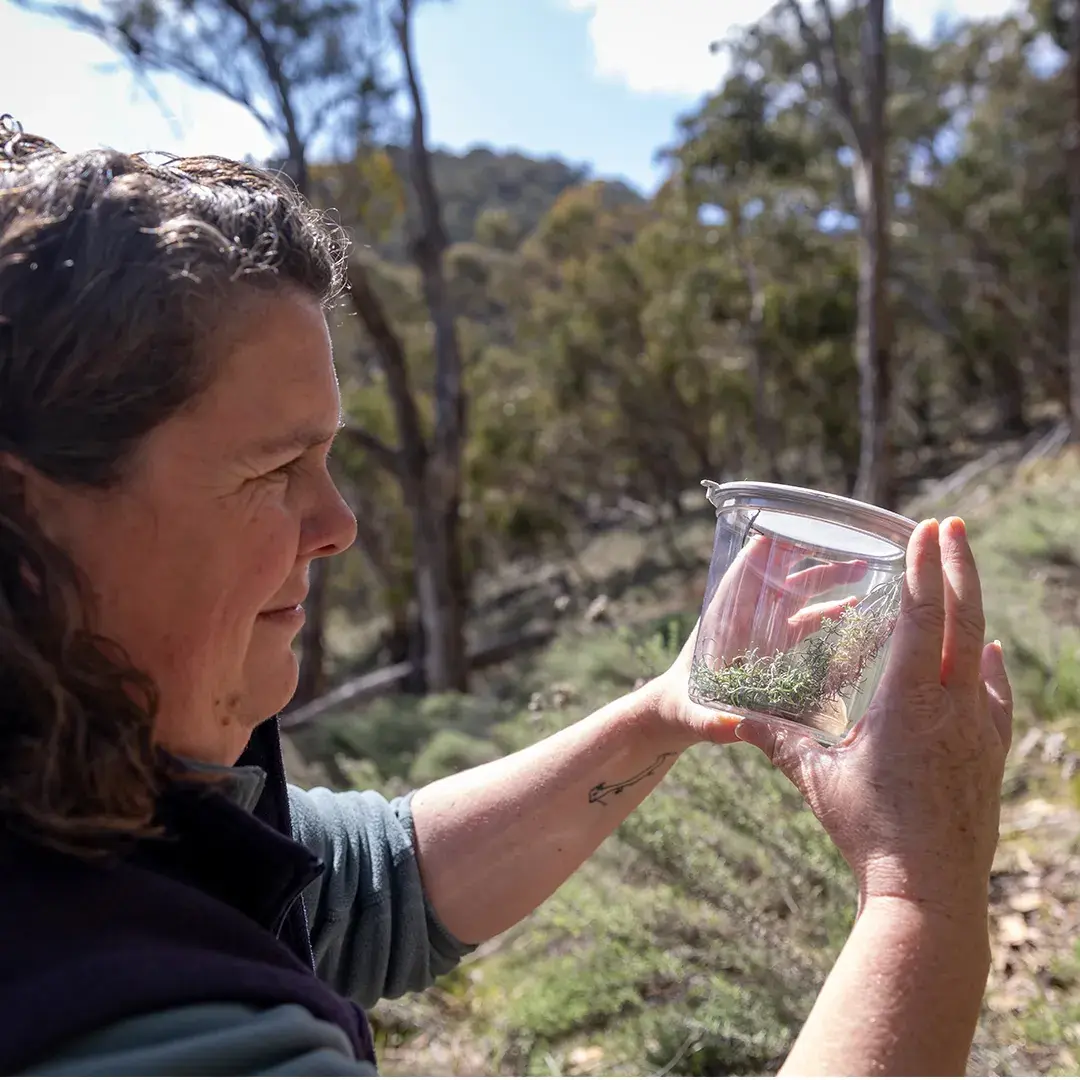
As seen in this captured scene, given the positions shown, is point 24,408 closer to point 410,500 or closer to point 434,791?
point 434,791

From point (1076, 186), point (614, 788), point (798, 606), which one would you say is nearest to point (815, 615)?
point (798, 606)

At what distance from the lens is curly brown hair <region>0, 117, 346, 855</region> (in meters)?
0.78

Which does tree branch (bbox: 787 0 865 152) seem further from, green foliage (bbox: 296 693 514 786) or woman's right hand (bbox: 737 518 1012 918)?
woman's right hand (bbox: 737 518 1012 918)

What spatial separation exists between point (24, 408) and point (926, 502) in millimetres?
12325

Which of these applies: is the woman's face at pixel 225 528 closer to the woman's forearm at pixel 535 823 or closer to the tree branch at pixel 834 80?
the woman's forearm at pixel 535 823

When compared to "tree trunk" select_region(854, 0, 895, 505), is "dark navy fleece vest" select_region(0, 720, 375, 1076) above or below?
below

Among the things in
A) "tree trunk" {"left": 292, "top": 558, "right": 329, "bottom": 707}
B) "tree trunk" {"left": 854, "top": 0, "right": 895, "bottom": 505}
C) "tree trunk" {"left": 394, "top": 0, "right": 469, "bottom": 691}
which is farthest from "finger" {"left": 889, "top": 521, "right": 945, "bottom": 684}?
"tree trunk" {"left": 292, "top": 558, "right": 329, "bottom": 707}

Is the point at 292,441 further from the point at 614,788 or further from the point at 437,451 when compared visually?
the point at 437,451

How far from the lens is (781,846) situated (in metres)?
2.16

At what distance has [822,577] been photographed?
50.2 inches

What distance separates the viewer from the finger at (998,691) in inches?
39.4

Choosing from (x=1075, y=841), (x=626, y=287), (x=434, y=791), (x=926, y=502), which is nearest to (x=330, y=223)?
(x=434, y=791)

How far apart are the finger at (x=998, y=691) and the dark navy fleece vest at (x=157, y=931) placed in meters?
0.67

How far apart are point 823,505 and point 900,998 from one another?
56cm
